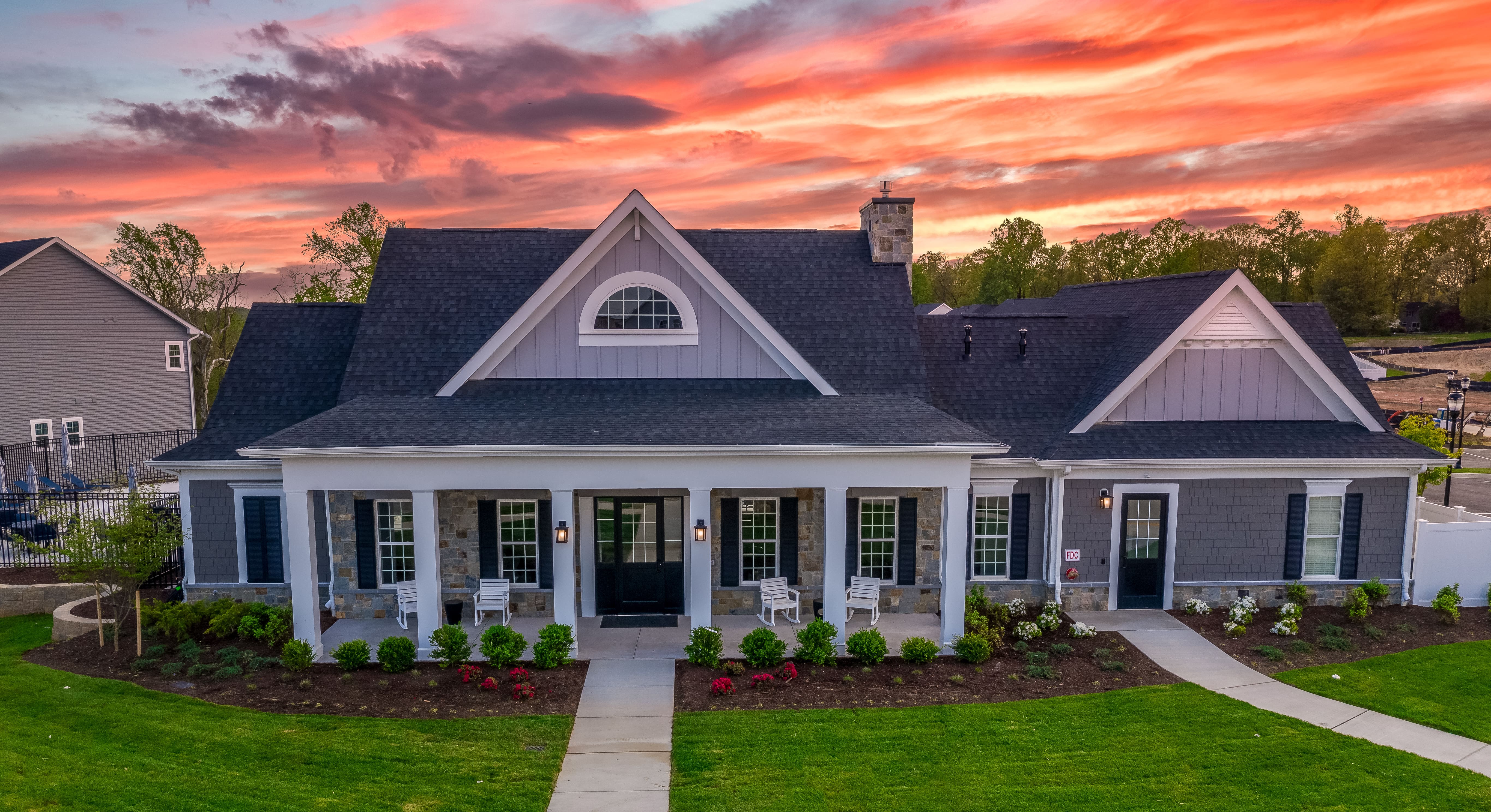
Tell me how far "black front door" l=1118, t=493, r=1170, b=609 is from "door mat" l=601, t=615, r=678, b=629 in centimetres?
835

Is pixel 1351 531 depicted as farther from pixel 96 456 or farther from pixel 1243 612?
pixel 96 456

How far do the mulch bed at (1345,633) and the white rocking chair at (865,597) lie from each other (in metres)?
5.51

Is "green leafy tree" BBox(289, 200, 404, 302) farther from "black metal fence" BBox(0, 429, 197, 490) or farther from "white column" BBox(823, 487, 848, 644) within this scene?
"white column" BBox(823, 487, 848, 644)

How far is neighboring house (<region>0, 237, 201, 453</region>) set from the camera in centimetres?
2953

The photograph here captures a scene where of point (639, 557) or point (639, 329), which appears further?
point (639, 329)

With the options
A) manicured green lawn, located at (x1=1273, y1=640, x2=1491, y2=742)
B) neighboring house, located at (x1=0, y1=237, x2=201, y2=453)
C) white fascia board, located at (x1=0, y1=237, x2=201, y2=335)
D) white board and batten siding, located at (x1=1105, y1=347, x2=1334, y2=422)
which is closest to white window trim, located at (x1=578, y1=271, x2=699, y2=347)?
white board and batten siding, located at (x1=1105, y1=347, x2=1334, y2=422)

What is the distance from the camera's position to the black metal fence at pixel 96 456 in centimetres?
2748

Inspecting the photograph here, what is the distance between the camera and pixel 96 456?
30.6 m

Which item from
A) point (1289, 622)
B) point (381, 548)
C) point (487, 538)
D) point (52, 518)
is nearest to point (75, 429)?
point (52, 518)

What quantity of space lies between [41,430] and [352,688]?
1105 inches

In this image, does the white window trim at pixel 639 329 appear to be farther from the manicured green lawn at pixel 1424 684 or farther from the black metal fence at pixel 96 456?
the black metal fence at pixel 96 456

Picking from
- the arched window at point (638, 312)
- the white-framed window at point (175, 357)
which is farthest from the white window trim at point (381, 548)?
the white-framed window at point (175, 357)

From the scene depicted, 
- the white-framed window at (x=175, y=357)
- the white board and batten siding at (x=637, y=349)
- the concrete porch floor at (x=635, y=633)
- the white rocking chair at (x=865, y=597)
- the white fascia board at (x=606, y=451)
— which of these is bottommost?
the concrete porch floor at (x=635, y=633)

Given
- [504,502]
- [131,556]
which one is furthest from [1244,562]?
[131,556]
